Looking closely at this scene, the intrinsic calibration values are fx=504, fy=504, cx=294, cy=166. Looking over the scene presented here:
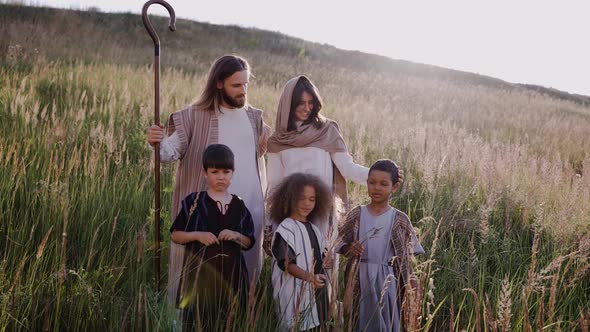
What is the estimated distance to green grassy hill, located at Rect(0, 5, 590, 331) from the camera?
2.49 m

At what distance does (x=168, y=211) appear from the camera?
436 cm

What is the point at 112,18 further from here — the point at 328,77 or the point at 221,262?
the point at 221,262

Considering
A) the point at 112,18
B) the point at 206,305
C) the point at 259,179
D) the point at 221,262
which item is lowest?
the point at 206,305

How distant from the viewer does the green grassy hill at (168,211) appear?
249cm

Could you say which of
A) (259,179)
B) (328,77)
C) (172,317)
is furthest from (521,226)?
(328,77)

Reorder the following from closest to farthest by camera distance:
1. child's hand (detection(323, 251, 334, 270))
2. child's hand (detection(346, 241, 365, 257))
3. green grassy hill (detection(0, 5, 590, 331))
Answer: child's hand (detection(323, 251, 334, 270)) < green grassy hill (detection(0, 5, 590, 331)) < child's hand (detection(346, 241, 365, 257))

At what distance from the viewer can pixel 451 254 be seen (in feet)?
13.1

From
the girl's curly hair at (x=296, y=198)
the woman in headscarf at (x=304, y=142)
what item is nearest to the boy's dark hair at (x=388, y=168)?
the girl's curly hair at (x=296, y=198)

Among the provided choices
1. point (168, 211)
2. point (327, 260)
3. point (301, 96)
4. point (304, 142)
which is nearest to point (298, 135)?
point (304, 142)

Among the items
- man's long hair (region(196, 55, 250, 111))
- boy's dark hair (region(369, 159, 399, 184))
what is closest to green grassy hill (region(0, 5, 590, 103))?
man's long hair (region(196, 55, 250, 111))

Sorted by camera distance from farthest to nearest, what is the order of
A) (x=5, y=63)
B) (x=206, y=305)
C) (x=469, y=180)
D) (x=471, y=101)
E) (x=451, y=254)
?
(x=471, y=101) < (x=5, y=63) < (x=469, y=180) < (x=451, y=254) < (x=206, y=305)

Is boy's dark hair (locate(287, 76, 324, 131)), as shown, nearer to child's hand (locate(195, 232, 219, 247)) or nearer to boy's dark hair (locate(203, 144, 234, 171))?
boy's dark hair (locate(203, 144, 234, 171))

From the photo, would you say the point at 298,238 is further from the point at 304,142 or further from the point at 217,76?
the point at 217,76

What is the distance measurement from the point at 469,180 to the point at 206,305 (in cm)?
366
